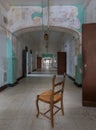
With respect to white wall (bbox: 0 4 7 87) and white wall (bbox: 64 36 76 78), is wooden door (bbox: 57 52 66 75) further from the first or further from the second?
white wall (bbox: 0 4 7 87)

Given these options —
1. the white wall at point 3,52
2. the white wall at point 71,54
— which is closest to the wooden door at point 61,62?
the white wall at point 71,54

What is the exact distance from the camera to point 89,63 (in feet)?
13.7

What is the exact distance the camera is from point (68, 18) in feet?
22.6

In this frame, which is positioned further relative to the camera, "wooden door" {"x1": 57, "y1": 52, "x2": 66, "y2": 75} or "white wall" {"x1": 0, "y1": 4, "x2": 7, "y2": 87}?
"wooden door" {"x1": 57, "y1": 52, "x2": 66, "y2": 75}

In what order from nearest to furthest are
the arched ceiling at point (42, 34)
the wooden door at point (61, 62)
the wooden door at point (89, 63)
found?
the wooden door at point (89, 63), the arched ceiling at point (42, 34), the wooden door at point (61, 62)

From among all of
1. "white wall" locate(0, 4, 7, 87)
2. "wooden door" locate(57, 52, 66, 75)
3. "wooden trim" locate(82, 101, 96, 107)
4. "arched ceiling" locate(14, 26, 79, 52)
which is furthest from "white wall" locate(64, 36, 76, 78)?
"wooden trim" locate(82, 101, 96, 107)

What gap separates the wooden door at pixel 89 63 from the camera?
4.16 meters

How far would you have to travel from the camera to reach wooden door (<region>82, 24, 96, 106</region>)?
164 inches

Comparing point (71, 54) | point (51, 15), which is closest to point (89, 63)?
point (51, 15)

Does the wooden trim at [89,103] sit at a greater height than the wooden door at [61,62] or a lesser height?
lesser

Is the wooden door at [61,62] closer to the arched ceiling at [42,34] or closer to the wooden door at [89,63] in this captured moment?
the arched ceiling at [42,34]

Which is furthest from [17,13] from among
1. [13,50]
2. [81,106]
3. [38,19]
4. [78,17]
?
[81,106]

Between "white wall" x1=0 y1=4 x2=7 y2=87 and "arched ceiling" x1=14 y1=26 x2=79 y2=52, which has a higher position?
"arched ceiling" x1=14 y1=26 x2=79 y2=52

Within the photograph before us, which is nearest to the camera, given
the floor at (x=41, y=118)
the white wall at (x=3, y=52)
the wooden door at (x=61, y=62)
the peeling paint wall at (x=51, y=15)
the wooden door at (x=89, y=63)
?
the floor at (x=41, y=118)
